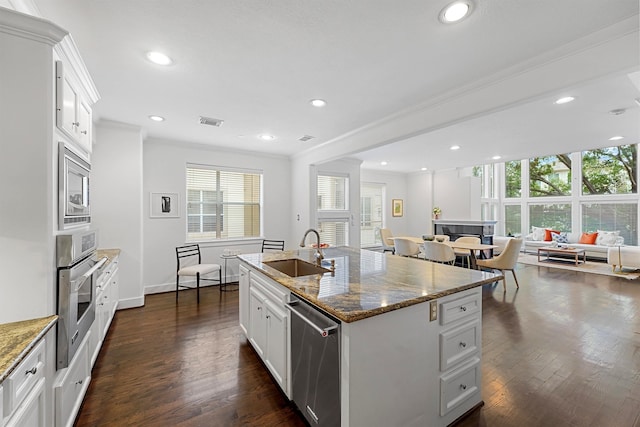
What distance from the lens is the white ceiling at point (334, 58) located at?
5.55 feet

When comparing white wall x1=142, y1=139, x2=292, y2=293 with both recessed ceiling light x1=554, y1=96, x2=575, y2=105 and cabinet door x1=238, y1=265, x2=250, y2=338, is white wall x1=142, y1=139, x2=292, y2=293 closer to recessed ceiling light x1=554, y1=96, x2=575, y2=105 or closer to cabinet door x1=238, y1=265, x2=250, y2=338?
cabinet door x1=238, y1=265, x2=250, y2=338

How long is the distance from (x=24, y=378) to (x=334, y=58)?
259cm

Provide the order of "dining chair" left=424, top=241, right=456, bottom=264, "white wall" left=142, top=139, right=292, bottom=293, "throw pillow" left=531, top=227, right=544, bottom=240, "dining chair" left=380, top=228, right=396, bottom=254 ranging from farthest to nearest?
"throw pillow" left=531, top=227, right=544, bottom=240 < "dining chair" left=380, top=228, right=396, bottom=254 < "dining chair" left=424, top=241, right=456, bottom=264 < "white wall" left=142, top=139, right=292, bottom=293

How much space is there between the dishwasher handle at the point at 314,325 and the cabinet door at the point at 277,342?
133 millimetres

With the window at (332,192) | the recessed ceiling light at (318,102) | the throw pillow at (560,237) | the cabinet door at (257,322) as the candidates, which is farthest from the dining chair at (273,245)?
the throw pillow at (560,237)

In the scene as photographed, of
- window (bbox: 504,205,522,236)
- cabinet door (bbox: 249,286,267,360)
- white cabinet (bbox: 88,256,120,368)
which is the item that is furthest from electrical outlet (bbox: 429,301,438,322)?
window (bbox: 504,205,522,236)

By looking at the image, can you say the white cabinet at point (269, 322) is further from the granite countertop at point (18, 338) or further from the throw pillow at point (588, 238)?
the throw pillow at point (588, 238)

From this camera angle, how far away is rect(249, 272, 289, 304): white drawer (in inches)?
76.3

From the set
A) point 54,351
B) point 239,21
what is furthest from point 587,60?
point 54,351

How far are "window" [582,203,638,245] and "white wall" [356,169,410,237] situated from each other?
5024 mm

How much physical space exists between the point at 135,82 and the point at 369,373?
3107 millimetres

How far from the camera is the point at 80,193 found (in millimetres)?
1864

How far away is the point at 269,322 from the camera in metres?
2.16

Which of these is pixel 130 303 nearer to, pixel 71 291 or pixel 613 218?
pixel 71 291
